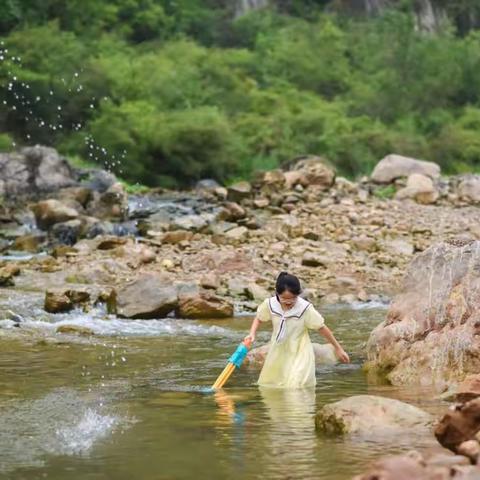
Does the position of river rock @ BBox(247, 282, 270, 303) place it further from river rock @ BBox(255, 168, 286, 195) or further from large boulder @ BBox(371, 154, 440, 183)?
large boulder @ BBox(371, 154, 440, 183)

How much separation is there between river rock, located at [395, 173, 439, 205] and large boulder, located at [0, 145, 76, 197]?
8.77 meters

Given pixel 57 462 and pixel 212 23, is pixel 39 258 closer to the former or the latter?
pixel 57 462

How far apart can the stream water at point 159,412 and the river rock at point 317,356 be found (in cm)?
23

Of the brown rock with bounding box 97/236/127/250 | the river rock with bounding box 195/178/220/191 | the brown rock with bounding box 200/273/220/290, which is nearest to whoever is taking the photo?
the brown rock with bounding box 200/273/220/290

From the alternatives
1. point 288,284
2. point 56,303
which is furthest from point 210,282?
point 288,284

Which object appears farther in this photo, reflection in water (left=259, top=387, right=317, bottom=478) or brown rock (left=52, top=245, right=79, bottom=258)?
brown rock (left=52, top=245, right=79, bottom=258)

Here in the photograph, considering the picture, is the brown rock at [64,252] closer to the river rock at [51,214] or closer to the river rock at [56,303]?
the river rock at [51,214]

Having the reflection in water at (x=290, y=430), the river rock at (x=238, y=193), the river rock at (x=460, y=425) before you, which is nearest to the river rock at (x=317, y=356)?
the reflection in water at (x=290, y=430)

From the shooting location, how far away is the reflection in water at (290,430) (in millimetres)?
6727

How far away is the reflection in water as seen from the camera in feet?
22.1

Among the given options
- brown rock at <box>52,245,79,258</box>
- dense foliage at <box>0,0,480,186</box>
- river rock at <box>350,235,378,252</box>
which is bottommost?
river rock at <box>350,235,378,252</box>

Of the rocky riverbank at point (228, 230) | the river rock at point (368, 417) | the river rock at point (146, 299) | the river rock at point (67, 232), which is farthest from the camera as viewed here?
the river rock at point (67, 232)

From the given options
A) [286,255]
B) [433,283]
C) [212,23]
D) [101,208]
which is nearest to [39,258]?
[286,255]

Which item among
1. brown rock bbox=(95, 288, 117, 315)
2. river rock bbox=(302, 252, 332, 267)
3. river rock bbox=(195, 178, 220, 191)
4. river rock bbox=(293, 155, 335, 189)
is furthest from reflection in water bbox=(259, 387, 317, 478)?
river rock bbox=(195, 178, 220, 191)
